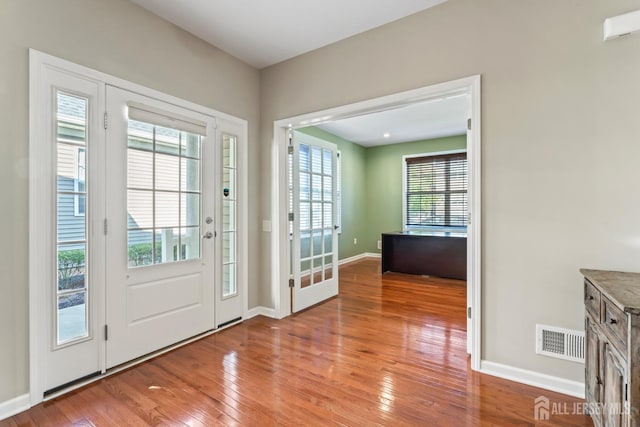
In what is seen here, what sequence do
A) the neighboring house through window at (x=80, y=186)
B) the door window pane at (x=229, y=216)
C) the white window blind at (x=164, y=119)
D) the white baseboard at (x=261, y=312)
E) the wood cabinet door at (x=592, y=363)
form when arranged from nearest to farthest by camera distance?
the wood cabinet door at (x=592, y=363) < the neighboring house through window at (x=80, y=186) < the white window blind at (x=164, y=119) < the door window pane at (x=229, y=216) < the white baseboard at (x=261, y=312)

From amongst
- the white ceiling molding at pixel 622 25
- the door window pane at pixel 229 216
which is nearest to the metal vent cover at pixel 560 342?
the white ceiling molding at pixel 622 25

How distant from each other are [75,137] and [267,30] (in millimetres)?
1785

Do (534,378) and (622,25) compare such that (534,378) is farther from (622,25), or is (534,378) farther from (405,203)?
(405,203)

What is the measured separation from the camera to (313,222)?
3.82 m

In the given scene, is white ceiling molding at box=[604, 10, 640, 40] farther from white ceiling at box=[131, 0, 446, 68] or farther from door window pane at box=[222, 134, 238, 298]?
door window pane at box=[222, 134, 238, 298]

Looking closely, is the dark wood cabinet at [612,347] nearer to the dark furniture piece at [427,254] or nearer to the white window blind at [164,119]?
the white window blind at [164,119]

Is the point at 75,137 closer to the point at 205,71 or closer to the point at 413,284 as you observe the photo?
the point at 205,71

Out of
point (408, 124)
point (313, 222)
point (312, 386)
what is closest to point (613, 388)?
point (312, 386)

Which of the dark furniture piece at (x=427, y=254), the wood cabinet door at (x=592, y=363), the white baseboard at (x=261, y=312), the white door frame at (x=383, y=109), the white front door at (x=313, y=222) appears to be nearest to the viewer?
the wood cabinet door at (x=592, y=363)

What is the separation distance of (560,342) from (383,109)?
2174mm

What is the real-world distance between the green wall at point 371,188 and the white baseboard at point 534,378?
174 inches

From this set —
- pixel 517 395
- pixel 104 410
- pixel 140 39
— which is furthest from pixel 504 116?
pixel 104 410

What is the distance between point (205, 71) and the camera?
9.63 ft

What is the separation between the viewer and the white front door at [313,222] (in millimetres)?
3518
